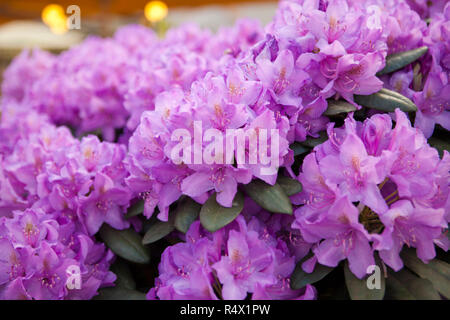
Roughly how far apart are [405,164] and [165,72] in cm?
75

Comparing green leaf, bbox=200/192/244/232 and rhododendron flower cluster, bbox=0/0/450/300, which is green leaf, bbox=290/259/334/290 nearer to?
rhododendron flower cluster, bbox=0/0/450/300

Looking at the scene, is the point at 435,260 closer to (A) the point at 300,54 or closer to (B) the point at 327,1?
(A) the point at 300,54

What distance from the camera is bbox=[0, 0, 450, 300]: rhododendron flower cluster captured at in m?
0.80

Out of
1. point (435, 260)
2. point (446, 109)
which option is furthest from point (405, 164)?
point (446, 109)

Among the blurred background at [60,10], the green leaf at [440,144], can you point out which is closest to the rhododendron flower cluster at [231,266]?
the green leaf at [440,144]

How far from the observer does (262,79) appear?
93 cm

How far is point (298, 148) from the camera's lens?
94 centimetres

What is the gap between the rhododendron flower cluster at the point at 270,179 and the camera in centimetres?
80

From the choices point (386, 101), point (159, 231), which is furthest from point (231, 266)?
point (386, 101)

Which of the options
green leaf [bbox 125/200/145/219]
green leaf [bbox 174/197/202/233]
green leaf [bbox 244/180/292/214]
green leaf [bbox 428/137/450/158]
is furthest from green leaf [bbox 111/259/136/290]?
green leaf [bbox 428/137/450/158]

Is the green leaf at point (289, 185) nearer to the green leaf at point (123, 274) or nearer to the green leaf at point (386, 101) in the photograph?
the green leaf at point (386, 101)

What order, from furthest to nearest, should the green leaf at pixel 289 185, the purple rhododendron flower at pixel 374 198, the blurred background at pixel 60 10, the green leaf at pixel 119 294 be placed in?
the blurred background at pixel 60 10, the green leaf at pixel 119 294, the green leaf at pixel 289 185, the purple rhododendron flower at pixel 374 198

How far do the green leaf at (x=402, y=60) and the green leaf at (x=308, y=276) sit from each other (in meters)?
0.50

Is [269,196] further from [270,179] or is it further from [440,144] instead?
[440,144]
